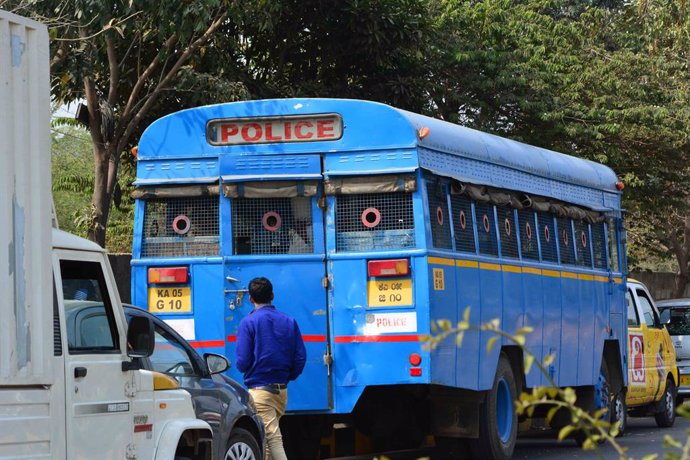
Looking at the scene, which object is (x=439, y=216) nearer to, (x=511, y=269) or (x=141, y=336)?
(x=511, y=269)

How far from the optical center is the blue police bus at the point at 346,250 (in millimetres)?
11648

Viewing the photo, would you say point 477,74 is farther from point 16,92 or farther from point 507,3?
point 16,92

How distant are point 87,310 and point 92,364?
1.02 ft

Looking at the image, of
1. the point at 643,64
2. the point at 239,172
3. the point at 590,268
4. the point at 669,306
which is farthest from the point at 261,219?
the point at 643,64

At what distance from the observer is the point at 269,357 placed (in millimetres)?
10727

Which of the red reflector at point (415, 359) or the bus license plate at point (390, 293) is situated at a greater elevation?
the bus license plate at point (390, 293)

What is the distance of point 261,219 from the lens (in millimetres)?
12211

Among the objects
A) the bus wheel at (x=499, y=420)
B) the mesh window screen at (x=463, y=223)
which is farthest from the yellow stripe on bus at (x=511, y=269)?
the bus wheel at (x=499, y=420)

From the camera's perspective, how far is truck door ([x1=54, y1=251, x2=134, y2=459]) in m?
7.19

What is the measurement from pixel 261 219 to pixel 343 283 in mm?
1016

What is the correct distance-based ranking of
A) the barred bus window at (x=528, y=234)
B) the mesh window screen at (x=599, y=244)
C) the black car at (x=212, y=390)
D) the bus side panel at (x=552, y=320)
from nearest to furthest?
1. the black car at (x=212, y=390)
2. the barred bus window at (x=528, y=234)
3. the bus side panel at (x=552, y=320)
4. the mesh window screen at (x=599, y=244)

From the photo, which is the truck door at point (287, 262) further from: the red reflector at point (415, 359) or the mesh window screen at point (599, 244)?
the mesh window screen at point (599, 244)

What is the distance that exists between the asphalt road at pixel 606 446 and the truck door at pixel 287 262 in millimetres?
3060

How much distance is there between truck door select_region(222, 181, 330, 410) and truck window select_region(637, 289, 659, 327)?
8.09 metres
